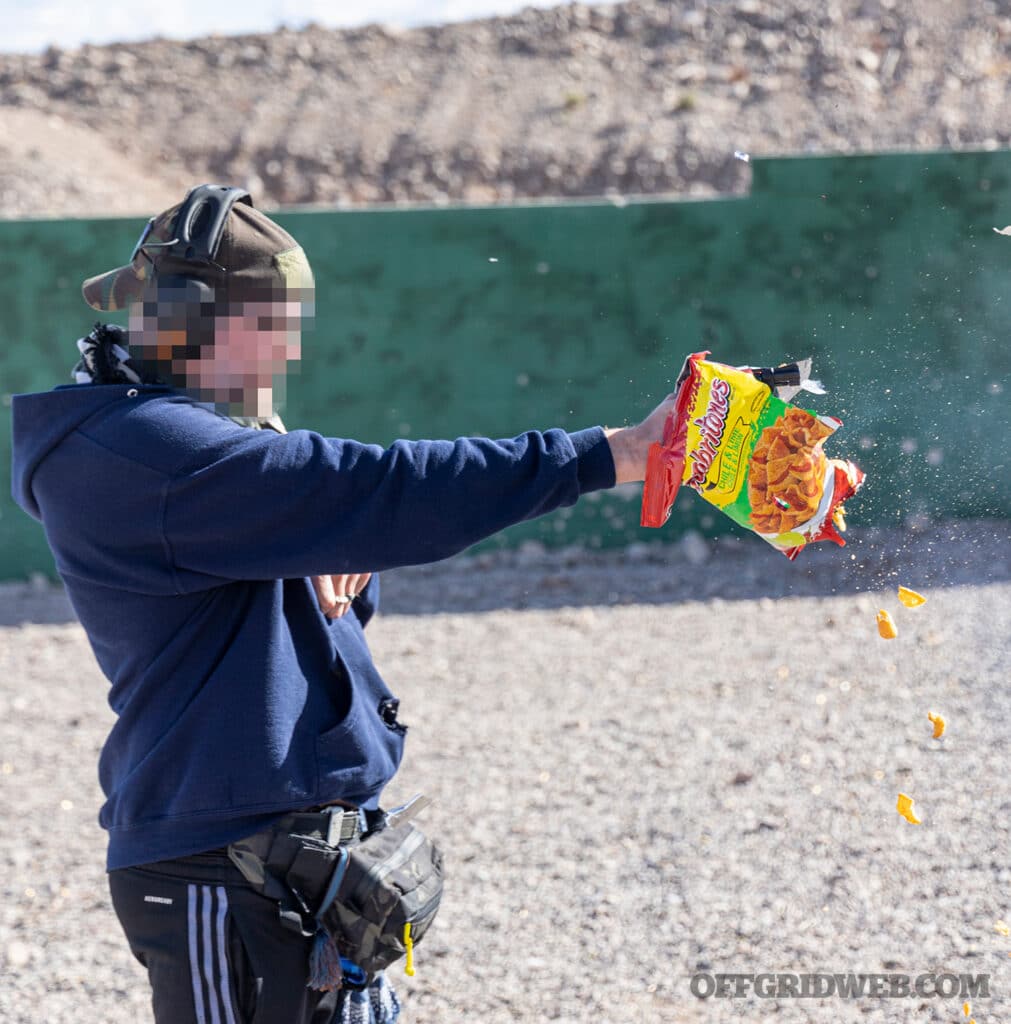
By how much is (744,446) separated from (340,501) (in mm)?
670

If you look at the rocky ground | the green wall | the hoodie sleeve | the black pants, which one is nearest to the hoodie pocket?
the black pants

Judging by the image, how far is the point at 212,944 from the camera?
2.00m

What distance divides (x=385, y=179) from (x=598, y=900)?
1615cm

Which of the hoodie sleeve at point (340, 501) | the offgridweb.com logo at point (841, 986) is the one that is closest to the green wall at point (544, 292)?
the offgridweb.com logo at point (841, 986)

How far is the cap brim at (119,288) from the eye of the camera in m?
1.99

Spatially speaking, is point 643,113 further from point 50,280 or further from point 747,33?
point 50,280

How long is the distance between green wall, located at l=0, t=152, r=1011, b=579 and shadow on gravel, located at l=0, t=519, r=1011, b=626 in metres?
0.20

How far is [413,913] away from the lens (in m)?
2.11

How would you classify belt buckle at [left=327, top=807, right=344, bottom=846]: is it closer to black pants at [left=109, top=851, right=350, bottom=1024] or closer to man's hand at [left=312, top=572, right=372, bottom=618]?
black pants at [left=109, top=851, right=350, bottom=1024]

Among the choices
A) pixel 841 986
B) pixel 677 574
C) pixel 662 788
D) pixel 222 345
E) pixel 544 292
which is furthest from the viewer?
pixel 544 292

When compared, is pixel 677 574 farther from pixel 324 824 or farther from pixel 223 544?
pixel 223 544

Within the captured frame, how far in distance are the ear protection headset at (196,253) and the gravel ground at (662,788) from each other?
2285 mm

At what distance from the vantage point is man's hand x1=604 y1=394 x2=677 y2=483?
6.40 feet

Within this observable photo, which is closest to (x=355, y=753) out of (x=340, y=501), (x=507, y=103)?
(x=340, y=501)
